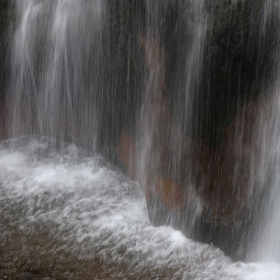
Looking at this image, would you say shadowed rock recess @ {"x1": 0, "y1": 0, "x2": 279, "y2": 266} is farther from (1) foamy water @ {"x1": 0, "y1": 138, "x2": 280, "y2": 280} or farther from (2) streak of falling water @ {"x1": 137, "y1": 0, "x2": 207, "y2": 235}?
(1) foamy water @ {"x1": 0, "y1": 138, "x2": 280, "y2": 280}

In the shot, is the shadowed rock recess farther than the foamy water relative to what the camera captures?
No

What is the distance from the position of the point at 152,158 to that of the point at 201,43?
1763mm

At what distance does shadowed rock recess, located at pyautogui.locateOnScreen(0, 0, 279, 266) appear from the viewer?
201 inches

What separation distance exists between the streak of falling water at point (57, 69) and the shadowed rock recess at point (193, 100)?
Answer: 133mm

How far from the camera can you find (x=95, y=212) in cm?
666

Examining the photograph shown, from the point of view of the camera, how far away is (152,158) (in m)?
6.31

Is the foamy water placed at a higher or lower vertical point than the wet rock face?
lower

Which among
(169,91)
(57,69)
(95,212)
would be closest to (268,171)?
(169,91)

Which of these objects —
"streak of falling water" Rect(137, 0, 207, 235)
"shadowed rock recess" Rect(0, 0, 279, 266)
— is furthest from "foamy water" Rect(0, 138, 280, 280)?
"streak of falling water" Rect(137, 0, 207, 235)

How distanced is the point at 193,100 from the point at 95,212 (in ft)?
7.50

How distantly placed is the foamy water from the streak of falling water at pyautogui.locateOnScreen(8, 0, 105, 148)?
1.49 feet

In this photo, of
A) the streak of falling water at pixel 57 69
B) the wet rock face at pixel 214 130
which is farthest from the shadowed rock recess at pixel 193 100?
the streak of falling water at pixel 57 69

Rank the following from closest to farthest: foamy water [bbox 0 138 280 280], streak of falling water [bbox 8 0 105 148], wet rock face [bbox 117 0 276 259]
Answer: wet rock face [bbox 117 0 276 259] < foamy water [bbox 0 138 280 280] < streak of falling water [bbox 8 0 105 148]

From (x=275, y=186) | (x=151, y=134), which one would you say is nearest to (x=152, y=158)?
(x=151, y=134)
